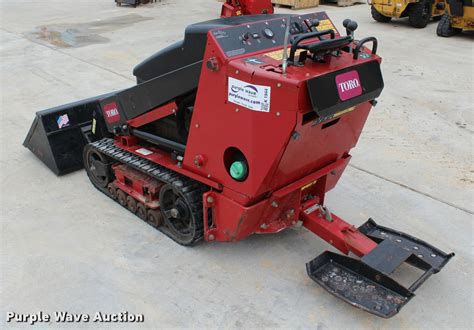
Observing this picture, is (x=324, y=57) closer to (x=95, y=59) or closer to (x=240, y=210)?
(x=240, y=210)

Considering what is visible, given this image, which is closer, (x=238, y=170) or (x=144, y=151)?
(x=238, y=170)

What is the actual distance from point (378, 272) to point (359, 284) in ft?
0.54

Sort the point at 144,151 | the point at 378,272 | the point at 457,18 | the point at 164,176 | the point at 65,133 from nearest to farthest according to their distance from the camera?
the point at 378,272, the point at 164,176, the point at 144,151, the point at 65,133, the point at 457,18

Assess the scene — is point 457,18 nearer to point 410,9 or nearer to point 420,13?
point 420,13

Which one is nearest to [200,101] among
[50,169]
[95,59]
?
[50,169]

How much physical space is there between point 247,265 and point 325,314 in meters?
0.73

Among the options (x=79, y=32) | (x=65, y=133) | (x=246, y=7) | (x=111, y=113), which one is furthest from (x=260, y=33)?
(x=79, y=32)

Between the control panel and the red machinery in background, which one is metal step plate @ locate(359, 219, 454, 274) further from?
the red machinery in background

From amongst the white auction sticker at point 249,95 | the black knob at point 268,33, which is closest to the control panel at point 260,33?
the black knob at point 268,33

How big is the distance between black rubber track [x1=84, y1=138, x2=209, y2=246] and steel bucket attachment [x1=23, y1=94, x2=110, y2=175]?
436mm

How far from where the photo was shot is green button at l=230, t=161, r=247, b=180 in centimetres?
311

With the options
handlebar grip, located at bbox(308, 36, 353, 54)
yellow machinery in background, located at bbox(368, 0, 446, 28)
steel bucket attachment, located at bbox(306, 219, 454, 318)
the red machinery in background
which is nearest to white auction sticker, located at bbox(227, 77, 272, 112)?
handlebar grip, located at bbox(308, 36, 353, 54)

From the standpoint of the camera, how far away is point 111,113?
14.0 ft

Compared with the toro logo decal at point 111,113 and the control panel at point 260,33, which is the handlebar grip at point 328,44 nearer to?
the control panel at point 260,33
